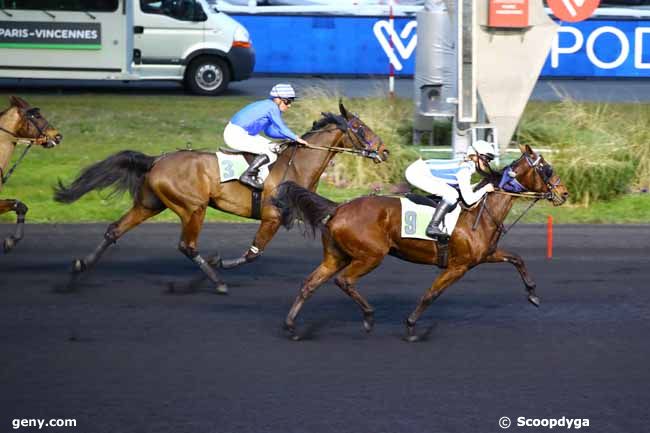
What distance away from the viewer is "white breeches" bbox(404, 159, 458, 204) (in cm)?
959

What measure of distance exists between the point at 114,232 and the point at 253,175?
60.2 inches

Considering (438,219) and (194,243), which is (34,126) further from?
(438,219)

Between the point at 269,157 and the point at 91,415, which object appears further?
the point at 269,157

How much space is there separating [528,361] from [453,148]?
25.3 ft

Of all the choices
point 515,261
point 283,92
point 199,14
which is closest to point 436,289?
point 515,261

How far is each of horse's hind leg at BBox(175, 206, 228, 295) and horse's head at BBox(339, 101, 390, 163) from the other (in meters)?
1.67

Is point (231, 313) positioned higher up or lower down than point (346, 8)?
lower down

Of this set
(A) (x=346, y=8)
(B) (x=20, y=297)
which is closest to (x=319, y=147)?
(B) (x=20, y=297)

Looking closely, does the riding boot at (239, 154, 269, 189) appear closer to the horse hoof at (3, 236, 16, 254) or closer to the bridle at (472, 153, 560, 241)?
the horse hoof at (3, 236, 16, 254)

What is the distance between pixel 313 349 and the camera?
934 cm

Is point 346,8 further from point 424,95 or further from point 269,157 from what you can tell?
point 269,157

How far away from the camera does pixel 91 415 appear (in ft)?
→ 25.1

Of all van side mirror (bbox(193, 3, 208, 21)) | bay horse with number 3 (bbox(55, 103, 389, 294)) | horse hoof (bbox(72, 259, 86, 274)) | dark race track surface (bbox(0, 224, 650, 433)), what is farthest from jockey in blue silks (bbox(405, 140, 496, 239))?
van side mirror (bbox(193, 3, 208, 21))

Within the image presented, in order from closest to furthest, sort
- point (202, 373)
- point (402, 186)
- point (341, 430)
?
point (341, 430) → point (202, 373) → point (402, 186)
